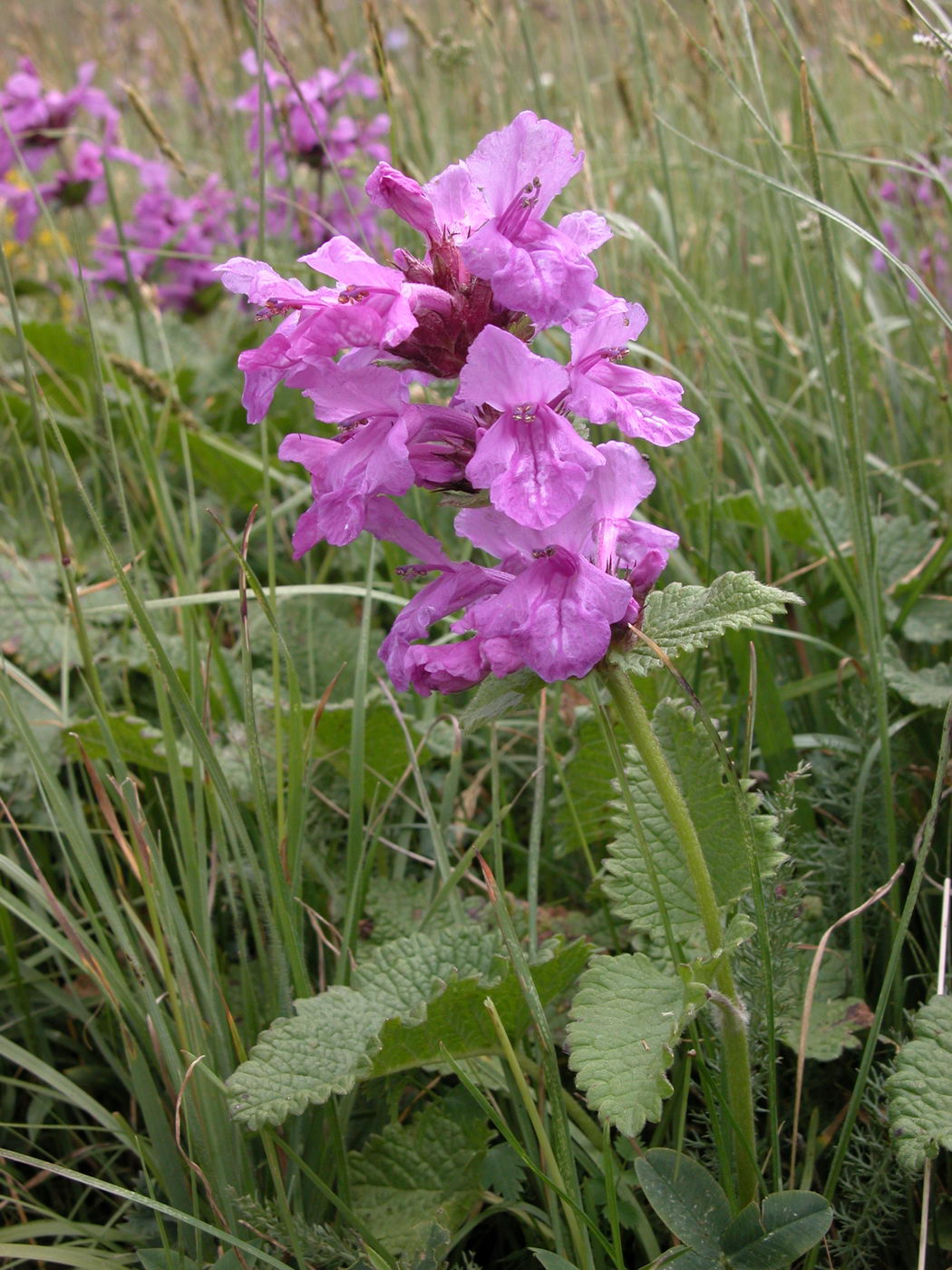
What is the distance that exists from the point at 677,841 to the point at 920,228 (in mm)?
2298

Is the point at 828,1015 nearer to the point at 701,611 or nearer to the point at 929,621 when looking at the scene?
the point at 701,611

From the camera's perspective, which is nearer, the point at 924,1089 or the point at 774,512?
the point at 924,1089

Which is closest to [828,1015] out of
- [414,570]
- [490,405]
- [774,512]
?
[414,570]

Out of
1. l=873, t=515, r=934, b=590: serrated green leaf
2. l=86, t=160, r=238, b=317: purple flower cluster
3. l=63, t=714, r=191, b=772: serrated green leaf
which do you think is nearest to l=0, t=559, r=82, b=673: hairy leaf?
l=63, t=714, r=191, b=772: serrated green leaf

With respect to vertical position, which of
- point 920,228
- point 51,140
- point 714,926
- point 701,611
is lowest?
point 714,926

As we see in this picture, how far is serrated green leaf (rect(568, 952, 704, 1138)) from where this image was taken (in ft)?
3.02

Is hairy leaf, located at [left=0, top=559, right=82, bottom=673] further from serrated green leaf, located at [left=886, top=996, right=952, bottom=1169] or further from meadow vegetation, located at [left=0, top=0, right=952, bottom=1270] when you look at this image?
serrated green leaf, located at [left=886, top=996, right=952, bottom=1169]

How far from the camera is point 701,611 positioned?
970 millimetres

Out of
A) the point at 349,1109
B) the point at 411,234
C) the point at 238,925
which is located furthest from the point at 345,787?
the point at 411,234

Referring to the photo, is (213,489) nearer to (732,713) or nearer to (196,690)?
(196,690)

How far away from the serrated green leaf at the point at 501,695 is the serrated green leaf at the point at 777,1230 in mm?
511

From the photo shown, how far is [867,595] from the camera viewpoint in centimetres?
133

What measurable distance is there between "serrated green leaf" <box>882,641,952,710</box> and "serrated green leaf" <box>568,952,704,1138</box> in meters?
0.64

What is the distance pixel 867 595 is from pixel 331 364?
2.43 ft
